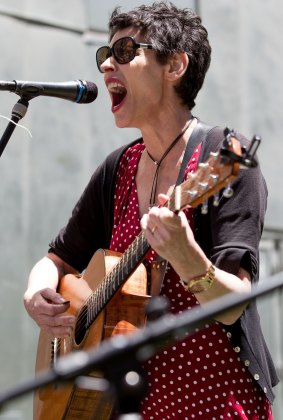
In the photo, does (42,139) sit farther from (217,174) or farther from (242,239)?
(217,174)

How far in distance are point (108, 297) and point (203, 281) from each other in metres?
0.42

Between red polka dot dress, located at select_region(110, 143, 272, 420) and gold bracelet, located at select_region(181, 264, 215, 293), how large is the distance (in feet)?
0.88

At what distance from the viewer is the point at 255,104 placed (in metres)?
6.55

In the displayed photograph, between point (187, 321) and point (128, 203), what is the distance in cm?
173

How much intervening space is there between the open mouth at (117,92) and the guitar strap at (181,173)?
268 mm

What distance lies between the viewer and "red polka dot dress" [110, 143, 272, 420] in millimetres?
2939

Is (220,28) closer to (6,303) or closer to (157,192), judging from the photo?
(6,303)

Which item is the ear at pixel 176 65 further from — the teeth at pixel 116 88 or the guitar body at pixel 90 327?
the guitar body at pixel 90 327

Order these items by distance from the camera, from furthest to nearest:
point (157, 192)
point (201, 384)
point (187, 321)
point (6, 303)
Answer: point (6, 303) < point (157, 192) < point (201, 384) < point (187, 321)

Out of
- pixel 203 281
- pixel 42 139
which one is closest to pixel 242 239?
pixel 203 281

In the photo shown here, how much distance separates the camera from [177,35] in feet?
10.9

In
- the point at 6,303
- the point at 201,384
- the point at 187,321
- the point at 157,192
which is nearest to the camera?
the point at 187,321

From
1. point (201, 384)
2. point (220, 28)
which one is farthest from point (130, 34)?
point (220, 28)

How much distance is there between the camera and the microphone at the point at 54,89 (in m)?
3.14
